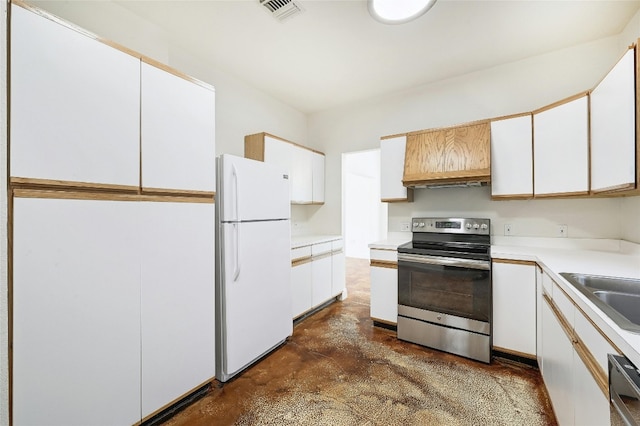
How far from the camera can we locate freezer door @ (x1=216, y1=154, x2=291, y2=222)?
1.98 metres

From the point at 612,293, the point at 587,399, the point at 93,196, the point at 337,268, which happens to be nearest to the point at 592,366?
the point at 587,399

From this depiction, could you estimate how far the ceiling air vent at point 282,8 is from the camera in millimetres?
1941

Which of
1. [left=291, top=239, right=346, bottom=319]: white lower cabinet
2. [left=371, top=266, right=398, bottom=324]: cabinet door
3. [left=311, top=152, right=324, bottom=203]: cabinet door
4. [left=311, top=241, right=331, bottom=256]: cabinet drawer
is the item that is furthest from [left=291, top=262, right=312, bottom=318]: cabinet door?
[left=311, top=152, right=324, bottom=203]: cabinet door

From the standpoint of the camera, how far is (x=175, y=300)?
1668 mm

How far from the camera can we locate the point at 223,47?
8.18ft

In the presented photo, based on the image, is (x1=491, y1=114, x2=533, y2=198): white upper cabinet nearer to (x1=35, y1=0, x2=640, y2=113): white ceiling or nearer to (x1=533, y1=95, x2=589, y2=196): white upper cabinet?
(x1=533, y1=95, x2=589, y2=196): white upper cabinet

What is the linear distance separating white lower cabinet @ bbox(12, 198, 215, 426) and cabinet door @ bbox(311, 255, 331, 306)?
1531mm

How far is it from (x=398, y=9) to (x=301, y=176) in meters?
2.09

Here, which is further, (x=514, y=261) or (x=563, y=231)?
(x=563, y=231)

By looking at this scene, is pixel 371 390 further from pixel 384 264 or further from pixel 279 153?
pixel 279 153

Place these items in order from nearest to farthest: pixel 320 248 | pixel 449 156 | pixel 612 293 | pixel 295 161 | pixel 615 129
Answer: pixel 612 293 < pixel 615 129 < pixel 449 156 < pixel 320 248 < pixel 295 161

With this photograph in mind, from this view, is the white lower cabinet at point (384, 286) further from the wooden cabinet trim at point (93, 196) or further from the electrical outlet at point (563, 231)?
the wooden cabinet trim at point (93, 196)

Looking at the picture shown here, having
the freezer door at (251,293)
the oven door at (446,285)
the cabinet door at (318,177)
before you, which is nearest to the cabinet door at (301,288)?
the freezer door at (251,293)

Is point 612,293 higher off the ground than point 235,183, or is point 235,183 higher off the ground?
point 235,183
